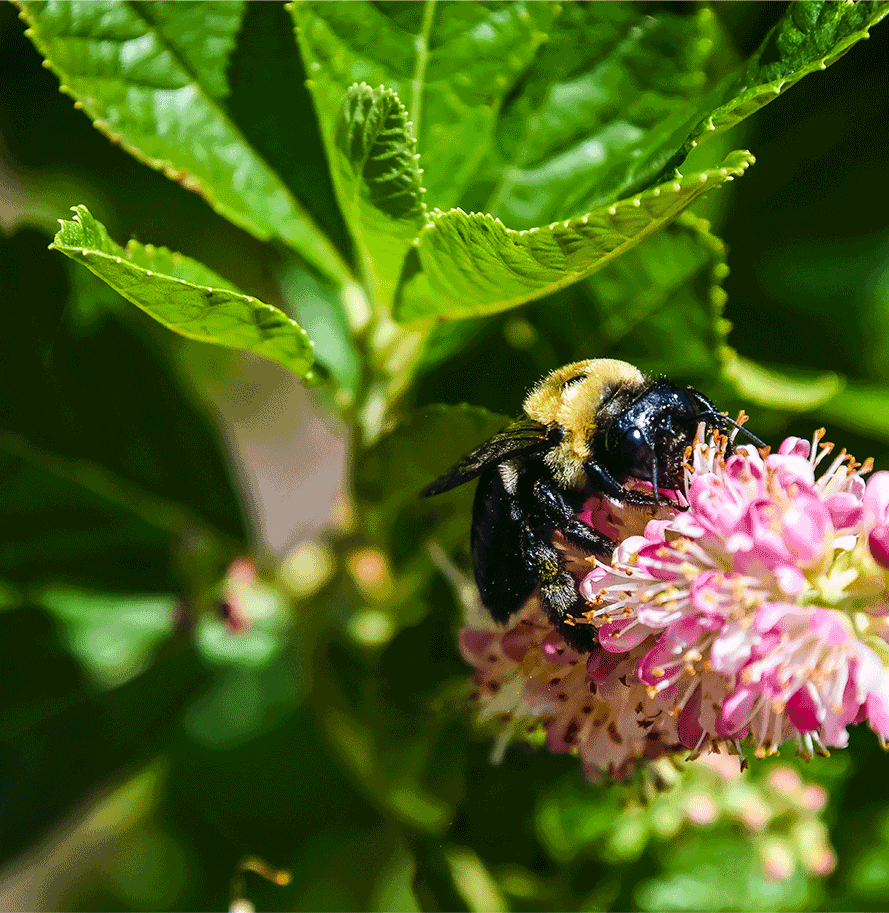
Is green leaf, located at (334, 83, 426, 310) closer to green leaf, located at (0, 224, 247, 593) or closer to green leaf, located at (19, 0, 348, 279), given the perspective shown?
green leaf, located at (19, 0, 348, 279)

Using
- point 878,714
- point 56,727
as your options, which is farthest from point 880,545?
point 56,727

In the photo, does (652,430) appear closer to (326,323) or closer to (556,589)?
(556,589)

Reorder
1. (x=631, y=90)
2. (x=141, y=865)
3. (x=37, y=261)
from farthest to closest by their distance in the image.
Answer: (x=141, y=865) → (x=37, y=261) → (x=631, y=90)

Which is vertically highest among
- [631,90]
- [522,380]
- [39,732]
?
[631,90]

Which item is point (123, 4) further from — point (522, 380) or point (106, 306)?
point (522, 380)

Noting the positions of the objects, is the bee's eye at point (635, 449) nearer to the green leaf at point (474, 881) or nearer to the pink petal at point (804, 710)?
the pink petal at point (804, 710)

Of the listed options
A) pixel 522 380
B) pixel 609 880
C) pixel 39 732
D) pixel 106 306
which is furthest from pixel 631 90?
pixel 39 732

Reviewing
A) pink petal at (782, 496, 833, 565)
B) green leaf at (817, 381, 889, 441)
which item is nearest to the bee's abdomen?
pink petal at (782, 496, 833, 565)
